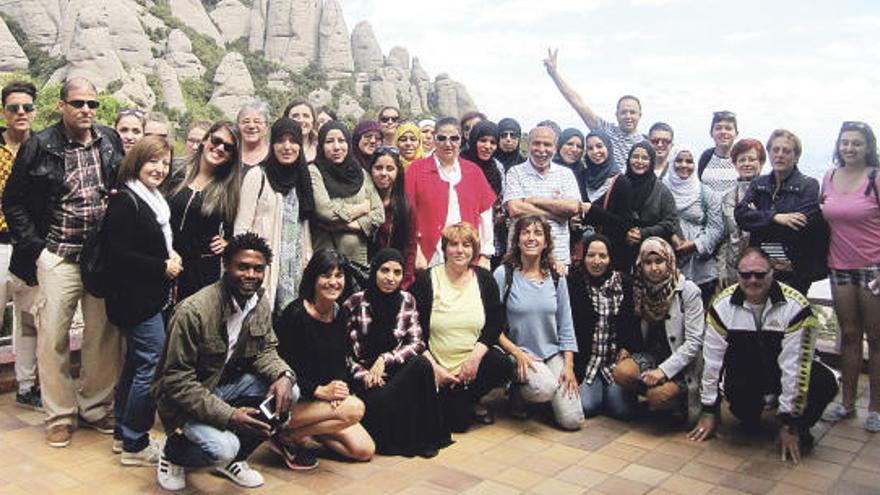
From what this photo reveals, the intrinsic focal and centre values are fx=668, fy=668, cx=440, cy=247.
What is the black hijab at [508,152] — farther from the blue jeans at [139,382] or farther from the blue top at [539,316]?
the blue jeans at [139,382]

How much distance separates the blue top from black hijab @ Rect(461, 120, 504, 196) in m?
1.01

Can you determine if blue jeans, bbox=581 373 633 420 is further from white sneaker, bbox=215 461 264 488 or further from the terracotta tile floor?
white sneaker, bbox=215 461 264 488

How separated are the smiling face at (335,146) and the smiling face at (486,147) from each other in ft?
4.04

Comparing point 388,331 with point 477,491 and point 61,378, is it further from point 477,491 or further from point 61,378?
point 61,378

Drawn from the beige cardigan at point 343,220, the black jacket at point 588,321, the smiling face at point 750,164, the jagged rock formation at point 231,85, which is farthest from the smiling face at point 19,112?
the jagged rock formation at point 231,85

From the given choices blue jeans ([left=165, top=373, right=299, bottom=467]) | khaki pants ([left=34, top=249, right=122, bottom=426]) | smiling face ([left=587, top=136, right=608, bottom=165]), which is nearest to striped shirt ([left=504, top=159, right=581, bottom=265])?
smiling face ([left=587, top=136, right=608, bottom=165])

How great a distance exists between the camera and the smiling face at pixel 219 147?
3994 mm

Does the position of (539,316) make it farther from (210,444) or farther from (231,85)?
(231,85)

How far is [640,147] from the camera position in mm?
5152

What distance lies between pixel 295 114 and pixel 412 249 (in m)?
1.37

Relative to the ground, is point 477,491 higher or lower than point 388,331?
lower

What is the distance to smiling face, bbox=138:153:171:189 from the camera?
3570 mm

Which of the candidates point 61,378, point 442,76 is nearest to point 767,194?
point 61,378

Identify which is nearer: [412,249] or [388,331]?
[388,331]
